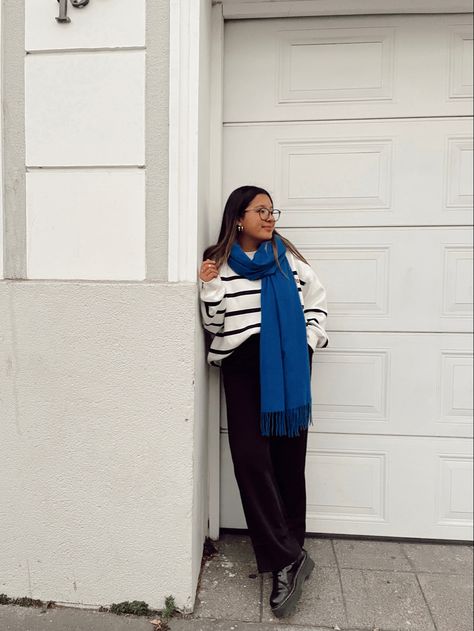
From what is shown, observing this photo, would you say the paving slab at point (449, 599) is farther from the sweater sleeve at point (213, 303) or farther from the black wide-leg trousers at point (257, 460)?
the sweater sleeve at point (213, 303)

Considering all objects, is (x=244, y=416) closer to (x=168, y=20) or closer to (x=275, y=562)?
(x=275, y=562)

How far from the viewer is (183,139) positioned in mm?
2178

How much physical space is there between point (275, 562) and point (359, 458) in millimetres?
820

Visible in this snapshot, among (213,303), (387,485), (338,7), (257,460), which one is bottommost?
(387,485)

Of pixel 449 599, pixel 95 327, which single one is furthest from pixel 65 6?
pixel 449 599

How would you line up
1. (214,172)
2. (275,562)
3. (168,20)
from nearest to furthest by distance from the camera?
(168,20)
(275,562)
(214,172)

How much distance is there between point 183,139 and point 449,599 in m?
2.52

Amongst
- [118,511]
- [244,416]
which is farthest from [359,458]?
[118,511]

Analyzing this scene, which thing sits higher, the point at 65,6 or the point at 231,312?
the point at 65,6

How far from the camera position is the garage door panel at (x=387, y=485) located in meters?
2.80

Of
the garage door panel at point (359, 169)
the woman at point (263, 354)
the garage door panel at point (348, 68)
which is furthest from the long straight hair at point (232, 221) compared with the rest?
the garage door panel at point (348, 68)

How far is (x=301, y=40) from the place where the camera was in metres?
2.72

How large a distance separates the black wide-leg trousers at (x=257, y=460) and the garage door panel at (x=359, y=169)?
899 millimetres

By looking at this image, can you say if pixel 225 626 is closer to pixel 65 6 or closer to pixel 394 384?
pixel 394 384
